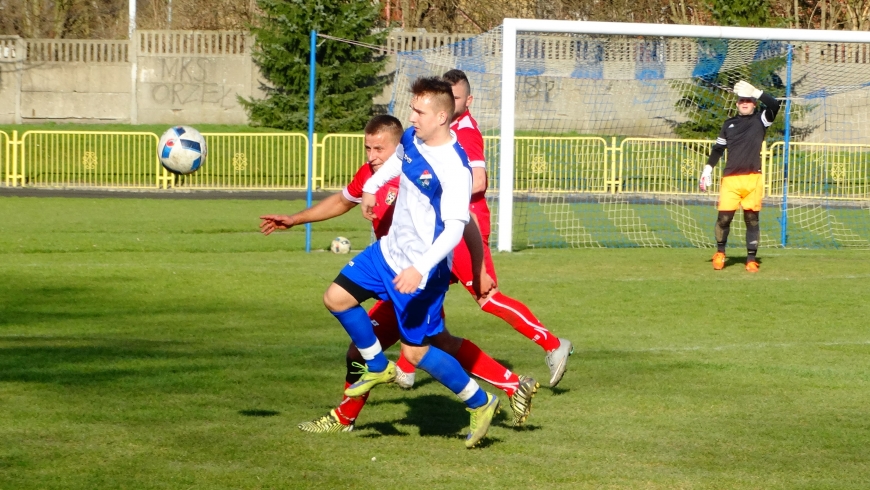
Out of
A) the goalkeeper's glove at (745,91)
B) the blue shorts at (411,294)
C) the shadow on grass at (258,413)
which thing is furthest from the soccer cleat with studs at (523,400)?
the goalkeeper's glove at (745,91)

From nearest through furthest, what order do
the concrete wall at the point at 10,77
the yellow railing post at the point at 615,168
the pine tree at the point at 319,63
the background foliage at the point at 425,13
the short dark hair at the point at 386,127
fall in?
1. the short dark hair at the point at 386,127
2. the yellow railing post at the point at 615,168
3. the pine tree at the point at 319,63
4. the concrete wall at the point at 10,77
5. the background foliage at the point at 425,13

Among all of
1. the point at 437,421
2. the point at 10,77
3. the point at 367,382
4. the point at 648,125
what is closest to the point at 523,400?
the point at 437,421

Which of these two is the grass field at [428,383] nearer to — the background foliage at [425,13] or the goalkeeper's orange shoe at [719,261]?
the goalkeeper's orange shoe at [719,261]

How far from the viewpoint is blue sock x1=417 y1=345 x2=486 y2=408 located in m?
5.39

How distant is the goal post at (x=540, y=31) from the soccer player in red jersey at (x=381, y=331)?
27.9 feet

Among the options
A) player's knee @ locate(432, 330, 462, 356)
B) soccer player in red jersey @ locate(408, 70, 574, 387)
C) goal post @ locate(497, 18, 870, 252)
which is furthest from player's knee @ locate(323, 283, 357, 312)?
goal post @ locate(497, 18, 870, 252)

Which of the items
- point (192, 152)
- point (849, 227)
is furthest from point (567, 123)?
point (192, 152)

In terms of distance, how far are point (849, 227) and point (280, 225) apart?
1566 cm

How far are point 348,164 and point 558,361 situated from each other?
865 inches

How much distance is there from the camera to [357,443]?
18.1 ft

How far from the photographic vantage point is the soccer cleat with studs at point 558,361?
6570 millimetres

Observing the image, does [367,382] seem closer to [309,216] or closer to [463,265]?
[309,216]

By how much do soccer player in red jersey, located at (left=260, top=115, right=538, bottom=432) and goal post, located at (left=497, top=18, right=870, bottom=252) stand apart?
8501 mm

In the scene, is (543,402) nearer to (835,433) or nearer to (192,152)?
(835,433)
